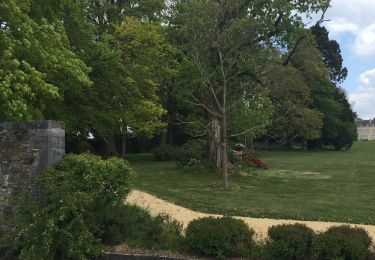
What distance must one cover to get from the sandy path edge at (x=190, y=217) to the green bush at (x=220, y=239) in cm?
84

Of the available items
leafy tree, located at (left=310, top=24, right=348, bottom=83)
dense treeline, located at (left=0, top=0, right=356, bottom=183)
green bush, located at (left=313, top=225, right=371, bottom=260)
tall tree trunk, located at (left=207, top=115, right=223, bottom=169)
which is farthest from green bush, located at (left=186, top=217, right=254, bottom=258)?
leafy tree, located at (left=310, top=24, right=348, bottom=83)

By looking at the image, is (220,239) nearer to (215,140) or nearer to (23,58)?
(23,58)

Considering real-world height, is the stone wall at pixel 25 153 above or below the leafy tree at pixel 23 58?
below

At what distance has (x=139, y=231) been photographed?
30.3 ft

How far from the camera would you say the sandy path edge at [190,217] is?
422 inches

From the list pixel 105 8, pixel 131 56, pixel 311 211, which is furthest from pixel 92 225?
pixel 105 8

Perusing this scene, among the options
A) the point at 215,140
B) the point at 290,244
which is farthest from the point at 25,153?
the point at 215,140

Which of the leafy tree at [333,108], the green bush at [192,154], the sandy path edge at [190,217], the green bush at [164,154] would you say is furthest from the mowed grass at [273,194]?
the leafy tree at [333,108]

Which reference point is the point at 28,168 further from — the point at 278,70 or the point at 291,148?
the point at 291,148

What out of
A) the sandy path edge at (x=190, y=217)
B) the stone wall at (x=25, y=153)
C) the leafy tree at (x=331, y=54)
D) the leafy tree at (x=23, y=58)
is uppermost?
the leafy tree at (x=331, y=54)

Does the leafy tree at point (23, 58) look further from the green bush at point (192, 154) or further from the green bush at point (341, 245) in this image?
the green bush at point (192, 154)

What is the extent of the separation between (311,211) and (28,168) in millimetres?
7392

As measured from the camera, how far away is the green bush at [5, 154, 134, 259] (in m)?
8.23

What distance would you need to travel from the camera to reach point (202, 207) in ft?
46.0
